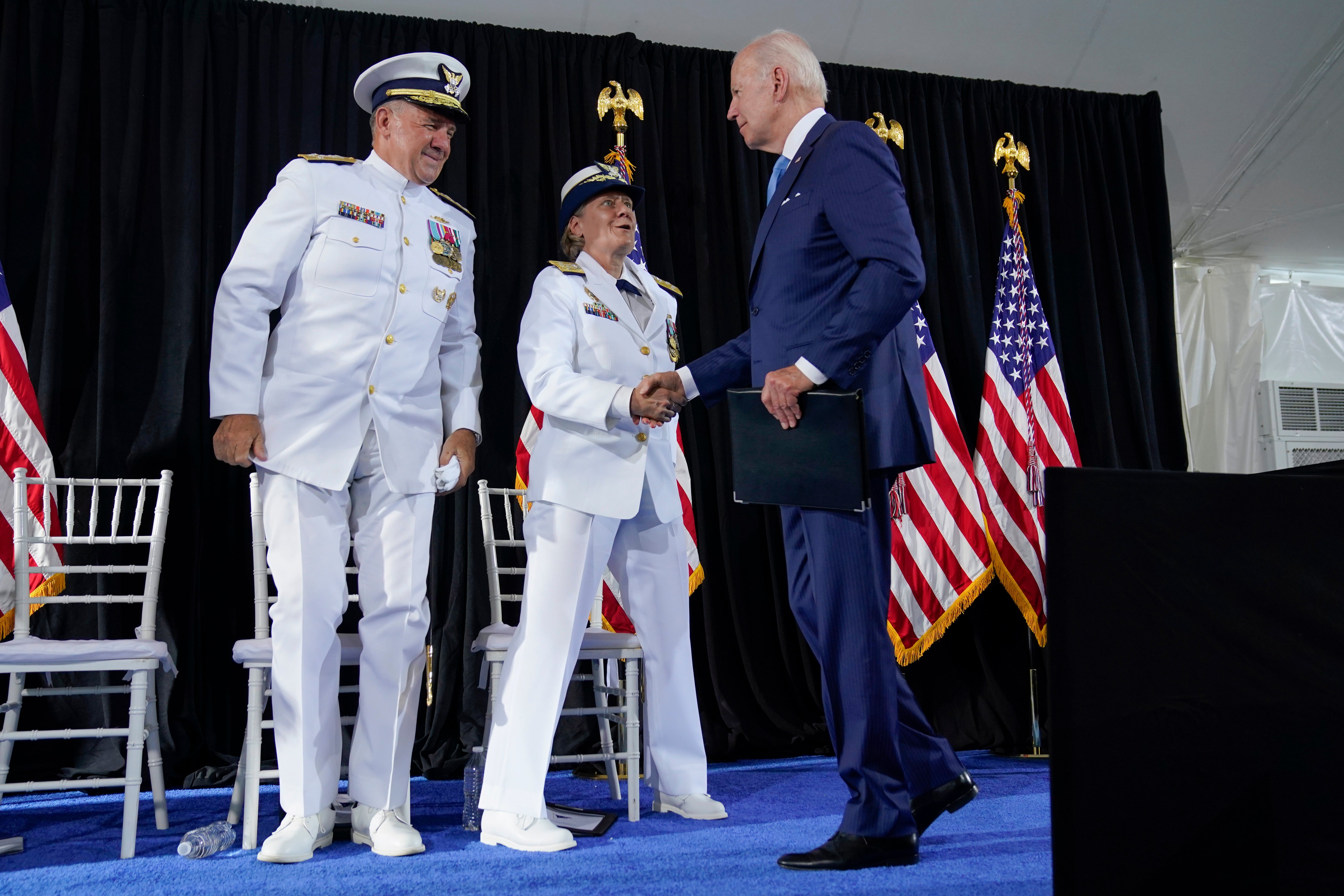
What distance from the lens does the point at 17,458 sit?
3.01 m

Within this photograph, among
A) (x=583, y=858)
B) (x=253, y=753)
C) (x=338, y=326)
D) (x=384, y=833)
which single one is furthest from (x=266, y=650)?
(x=583, y=858)

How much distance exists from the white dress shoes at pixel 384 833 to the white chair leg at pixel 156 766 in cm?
66

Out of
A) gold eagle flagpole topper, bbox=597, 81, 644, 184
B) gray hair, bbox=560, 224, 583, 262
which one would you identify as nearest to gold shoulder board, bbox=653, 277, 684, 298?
gray hair, bbox=560, 224, 583, 262

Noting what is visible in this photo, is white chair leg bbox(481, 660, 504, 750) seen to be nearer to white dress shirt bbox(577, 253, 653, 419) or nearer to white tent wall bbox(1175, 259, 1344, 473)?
white dress shirt bbox(577, 253, 653, 419)

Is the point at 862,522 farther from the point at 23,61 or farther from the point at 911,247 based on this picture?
the point at 23,61

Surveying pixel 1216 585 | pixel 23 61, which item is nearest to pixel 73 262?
pixel 23 61

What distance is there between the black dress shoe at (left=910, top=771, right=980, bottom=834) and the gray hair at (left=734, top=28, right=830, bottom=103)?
1.40 m

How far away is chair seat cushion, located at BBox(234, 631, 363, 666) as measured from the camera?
2.34m

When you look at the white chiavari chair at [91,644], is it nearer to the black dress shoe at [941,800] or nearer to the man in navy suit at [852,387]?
the man in navy suit at [852,387]

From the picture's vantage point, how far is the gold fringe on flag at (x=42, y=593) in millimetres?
2844

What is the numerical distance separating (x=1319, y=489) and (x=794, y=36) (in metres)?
1.72

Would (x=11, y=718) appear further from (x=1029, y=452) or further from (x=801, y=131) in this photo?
(x=1029, y=452)

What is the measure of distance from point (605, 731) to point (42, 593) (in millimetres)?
1670

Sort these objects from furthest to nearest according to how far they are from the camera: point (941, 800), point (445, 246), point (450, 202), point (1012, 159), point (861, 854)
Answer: point (1012, 159), point (450, 202), point (445, 246), point (941, 800), point (861, 854)
